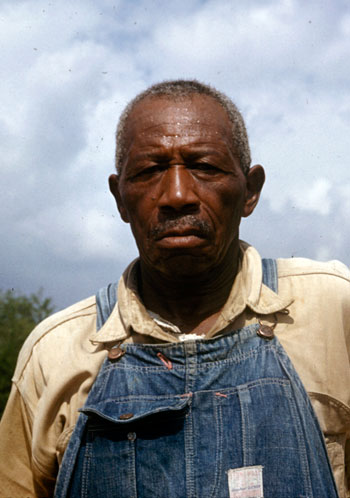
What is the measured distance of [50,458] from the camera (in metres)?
2.68

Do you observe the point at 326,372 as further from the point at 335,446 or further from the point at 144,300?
the point at 144,300

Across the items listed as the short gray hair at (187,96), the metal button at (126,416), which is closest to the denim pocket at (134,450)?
the metal button at (126,416)

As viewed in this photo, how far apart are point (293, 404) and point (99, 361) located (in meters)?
0.85

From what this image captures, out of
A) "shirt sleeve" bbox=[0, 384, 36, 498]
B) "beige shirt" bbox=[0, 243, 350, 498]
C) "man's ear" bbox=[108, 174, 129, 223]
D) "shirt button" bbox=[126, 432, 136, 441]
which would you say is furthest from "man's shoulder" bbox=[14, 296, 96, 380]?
"shirt button" bbox=[126, 432, 136, 441]

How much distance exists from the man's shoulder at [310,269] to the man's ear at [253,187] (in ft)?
0.98

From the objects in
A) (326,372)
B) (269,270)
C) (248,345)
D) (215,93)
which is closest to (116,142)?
(215,93)

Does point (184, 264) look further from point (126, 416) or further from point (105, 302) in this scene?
point (126, 416)

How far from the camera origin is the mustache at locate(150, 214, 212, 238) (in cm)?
258

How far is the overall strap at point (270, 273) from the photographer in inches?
107

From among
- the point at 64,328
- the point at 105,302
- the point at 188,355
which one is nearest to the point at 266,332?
the point at 188,355

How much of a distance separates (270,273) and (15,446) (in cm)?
150

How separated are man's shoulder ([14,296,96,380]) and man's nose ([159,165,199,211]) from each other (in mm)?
698

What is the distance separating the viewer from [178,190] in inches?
102

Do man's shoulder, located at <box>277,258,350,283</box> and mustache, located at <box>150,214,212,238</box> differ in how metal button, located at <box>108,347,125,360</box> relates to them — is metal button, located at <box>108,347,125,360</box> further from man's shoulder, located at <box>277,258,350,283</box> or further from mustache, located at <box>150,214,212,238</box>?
man's shoulder, located at <box>277,258,350,283</box>
